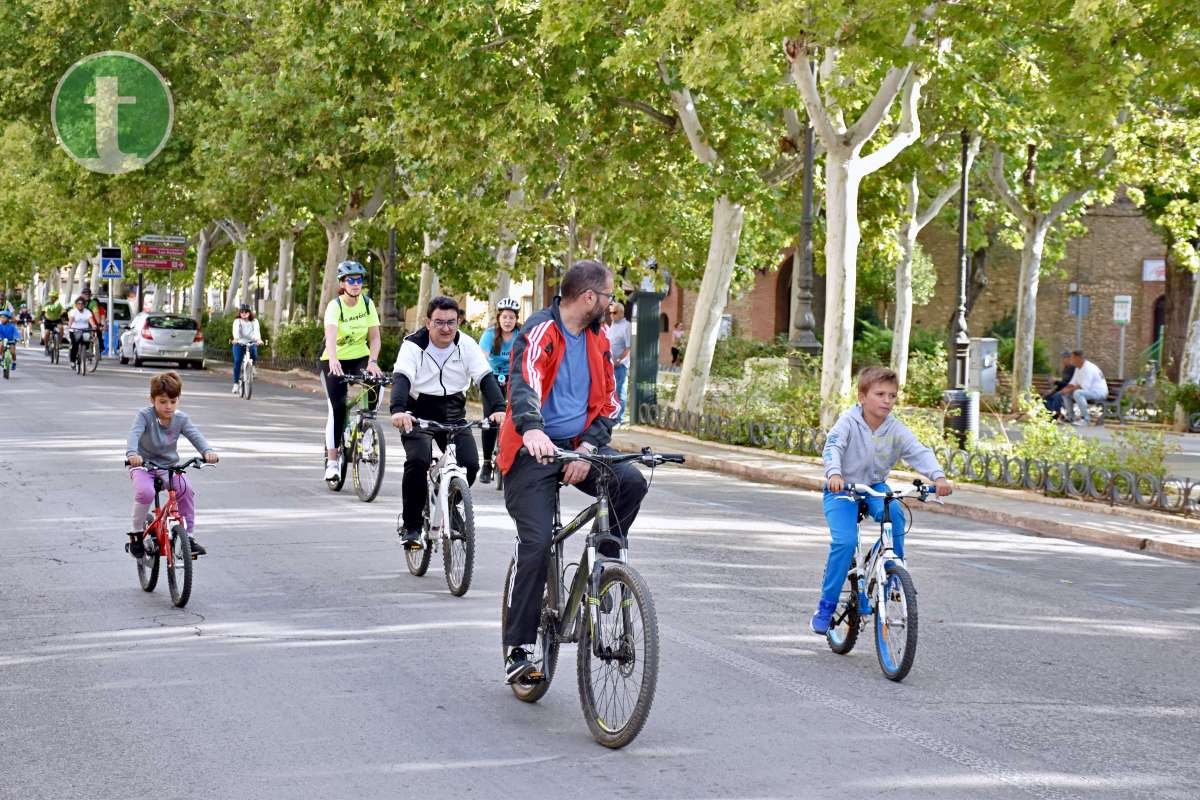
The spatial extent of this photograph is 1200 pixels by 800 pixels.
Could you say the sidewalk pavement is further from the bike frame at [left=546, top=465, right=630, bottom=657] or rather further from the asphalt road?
the bike frame at [left=546, top=465, right=630, bottom=657]

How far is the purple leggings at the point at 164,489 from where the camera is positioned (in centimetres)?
924

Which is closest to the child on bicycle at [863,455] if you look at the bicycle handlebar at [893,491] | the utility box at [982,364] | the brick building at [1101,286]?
the bicycle handlebar at [893,491]

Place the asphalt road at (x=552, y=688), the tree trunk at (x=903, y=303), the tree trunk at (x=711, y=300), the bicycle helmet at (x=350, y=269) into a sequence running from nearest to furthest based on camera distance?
the asphalt road at (x=552, y=688), the bicycle helmet at (x=350, y=269), the tree trunk at (x=711, y=300), the tree trunk at (x=903, y=303)

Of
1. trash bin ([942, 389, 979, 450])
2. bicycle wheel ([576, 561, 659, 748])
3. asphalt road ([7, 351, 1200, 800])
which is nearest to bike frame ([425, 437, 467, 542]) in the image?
asphalt road ([7, 351, 1200, 800])

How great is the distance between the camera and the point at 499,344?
1634 centimetres

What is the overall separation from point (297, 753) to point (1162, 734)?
3.50 metres

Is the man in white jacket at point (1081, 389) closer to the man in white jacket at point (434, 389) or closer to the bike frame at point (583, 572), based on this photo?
the man in white jacket at point (434, 389)

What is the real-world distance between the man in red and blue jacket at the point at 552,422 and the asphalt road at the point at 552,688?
510 millimetres

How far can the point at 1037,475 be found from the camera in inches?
675

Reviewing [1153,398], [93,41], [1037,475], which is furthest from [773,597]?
[93,41]

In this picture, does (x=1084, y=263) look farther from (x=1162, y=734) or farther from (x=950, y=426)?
(x=1162, y=734)

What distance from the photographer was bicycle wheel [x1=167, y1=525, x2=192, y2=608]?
352 inches

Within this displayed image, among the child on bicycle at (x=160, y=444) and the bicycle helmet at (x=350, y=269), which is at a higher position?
the bicycle helmet at (x=350, y=269)

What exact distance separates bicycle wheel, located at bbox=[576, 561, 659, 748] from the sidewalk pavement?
8660mm
